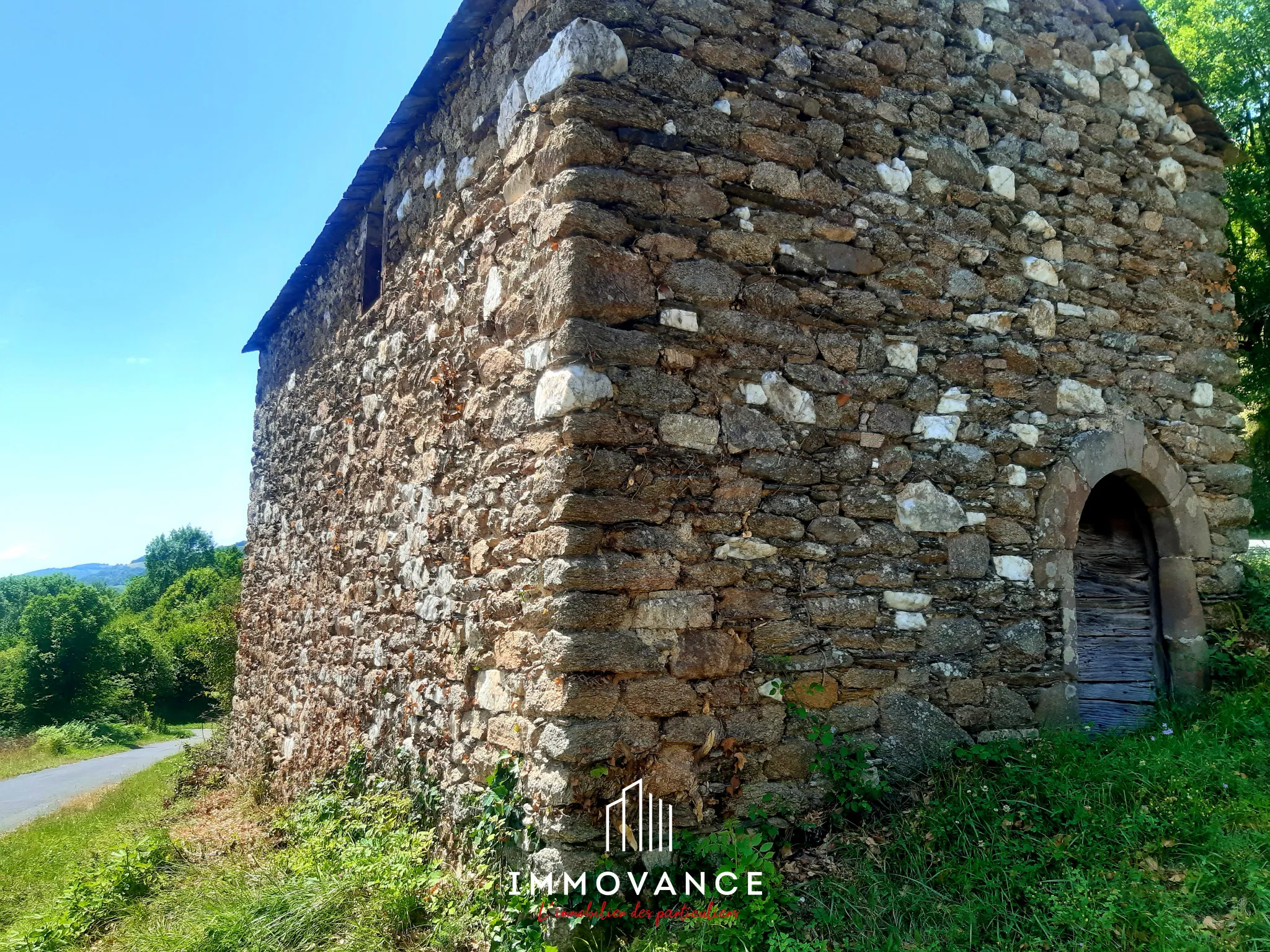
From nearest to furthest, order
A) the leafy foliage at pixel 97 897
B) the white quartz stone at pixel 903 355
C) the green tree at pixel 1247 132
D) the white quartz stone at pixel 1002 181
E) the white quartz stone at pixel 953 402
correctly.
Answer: the white quartz stone at pixel 903 355 < the white quartz stone at pixel 953 402 < the leafy foliage at pixel 97 897 < the white quartz stone at pixel 1002 181 < the green tree at pixel 1247 132

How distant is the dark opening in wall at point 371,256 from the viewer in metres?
6.65

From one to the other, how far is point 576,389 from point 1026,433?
2.84 metres

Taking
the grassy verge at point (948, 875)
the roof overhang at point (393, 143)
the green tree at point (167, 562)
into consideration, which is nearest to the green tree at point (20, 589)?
the green tree at point (167, 562)

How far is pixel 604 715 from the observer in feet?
11.3

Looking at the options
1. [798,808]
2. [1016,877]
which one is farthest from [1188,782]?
[798,808]

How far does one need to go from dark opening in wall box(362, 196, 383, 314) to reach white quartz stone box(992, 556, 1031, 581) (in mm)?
4916

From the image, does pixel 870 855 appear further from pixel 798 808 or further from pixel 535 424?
pixel 535 424

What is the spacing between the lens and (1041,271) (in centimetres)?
503

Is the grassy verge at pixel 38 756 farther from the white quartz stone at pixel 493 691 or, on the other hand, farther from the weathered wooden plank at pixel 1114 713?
the weathered wooden plank at pixel 1114 713

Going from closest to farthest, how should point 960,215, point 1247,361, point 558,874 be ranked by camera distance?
point 558,874 < point 960,215 < point 1247,361

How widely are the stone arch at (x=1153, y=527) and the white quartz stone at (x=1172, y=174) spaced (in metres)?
1.82

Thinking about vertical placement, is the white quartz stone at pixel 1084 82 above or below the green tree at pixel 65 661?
above

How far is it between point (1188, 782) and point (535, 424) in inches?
135

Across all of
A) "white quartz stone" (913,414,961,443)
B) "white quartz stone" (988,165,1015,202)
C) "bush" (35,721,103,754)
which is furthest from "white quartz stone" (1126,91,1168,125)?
"bush" (35,721,103,754)
